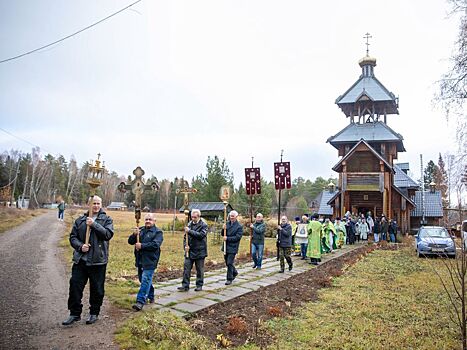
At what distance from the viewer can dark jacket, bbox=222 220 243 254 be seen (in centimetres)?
988

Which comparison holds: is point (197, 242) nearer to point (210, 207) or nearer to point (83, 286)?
point (83, 286)

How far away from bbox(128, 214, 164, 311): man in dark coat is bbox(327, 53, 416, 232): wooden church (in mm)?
24214

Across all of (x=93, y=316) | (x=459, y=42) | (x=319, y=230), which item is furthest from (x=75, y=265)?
(x=459, y=42)

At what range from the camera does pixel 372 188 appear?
29062 millimetres

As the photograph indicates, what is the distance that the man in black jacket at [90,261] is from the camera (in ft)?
19.5

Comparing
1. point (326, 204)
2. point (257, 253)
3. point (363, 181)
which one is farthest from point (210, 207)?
point (257, 253)

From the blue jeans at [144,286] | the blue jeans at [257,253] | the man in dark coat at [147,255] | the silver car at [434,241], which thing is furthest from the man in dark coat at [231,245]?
the silver car at [434,241]

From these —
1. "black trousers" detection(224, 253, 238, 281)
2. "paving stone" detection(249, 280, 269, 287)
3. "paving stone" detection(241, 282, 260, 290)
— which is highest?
"black trousers" detection(224, 253, 238, 281)

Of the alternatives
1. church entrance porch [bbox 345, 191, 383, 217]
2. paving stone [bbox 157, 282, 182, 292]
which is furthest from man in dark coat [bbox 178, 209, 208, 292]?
church entrance porch [bbox 345, 191, 383, 217]

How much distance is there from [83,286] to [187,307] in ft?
6.50

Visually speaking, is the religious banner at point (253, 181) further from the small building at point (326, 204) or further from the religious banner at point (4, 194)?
the religious banner at point (4, 194)

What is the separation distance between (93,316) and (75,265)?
2.84 ft

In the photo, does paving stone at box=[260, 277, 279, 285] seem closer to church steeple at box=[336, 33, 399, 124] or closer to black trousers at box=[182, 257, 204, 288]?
black trousers at box=[182, 257, 204, 288]

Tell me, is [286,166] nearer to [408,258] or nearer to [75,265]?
[408,258]
